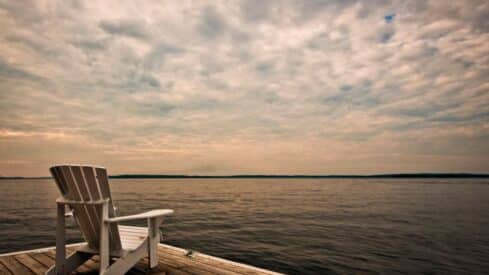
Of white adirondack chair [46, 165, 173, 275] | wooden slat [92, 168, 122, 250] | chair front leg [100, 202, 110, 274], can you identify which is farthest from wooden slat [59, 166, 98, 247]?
chair front leg [100, 202, 110, 274]

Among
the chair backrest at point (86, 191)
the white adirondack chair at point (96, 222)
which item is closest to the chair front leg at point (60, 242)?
the white adirondack chair at point (96, 222)

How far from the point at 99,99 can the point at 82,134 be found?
30.9 ft

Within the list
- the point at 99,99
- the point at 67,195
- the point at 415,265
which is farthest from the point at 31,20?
→ the point at 415,265

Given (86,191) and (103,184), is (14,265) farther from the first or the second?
(103,184)

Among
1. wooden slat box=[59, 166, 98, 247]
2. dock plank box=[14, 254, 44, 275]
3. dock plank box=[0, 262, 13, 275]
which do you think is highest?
wooden slat box=[59, 166, 98, 247]

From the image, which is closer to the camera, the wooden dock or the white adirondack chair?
the white adirondack chair

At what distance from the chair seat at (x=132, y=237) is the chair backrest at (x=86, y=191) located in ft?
0.49

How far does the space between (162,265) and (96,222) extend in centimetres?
121

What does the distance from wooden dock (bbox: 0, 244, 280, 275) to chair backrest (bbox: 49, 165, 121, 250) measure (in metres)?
0.83

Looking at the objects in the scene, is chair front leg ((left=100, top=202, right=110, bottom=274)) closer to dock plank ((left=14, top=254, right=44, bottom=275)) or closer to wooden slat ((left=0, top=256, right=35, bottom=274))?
dock plank ((left=14, top=254, right=44, bottom=275))

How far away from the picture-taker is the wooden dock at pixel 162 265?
3617mm

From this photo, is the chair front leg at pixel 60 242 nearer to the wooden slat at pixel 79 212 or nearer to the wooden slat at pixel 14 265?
the wooden slat at pixel 79 212

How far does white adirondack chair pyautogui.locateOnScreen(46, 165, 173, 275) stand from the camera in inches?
112

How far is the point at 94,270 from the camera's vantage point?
369cm
